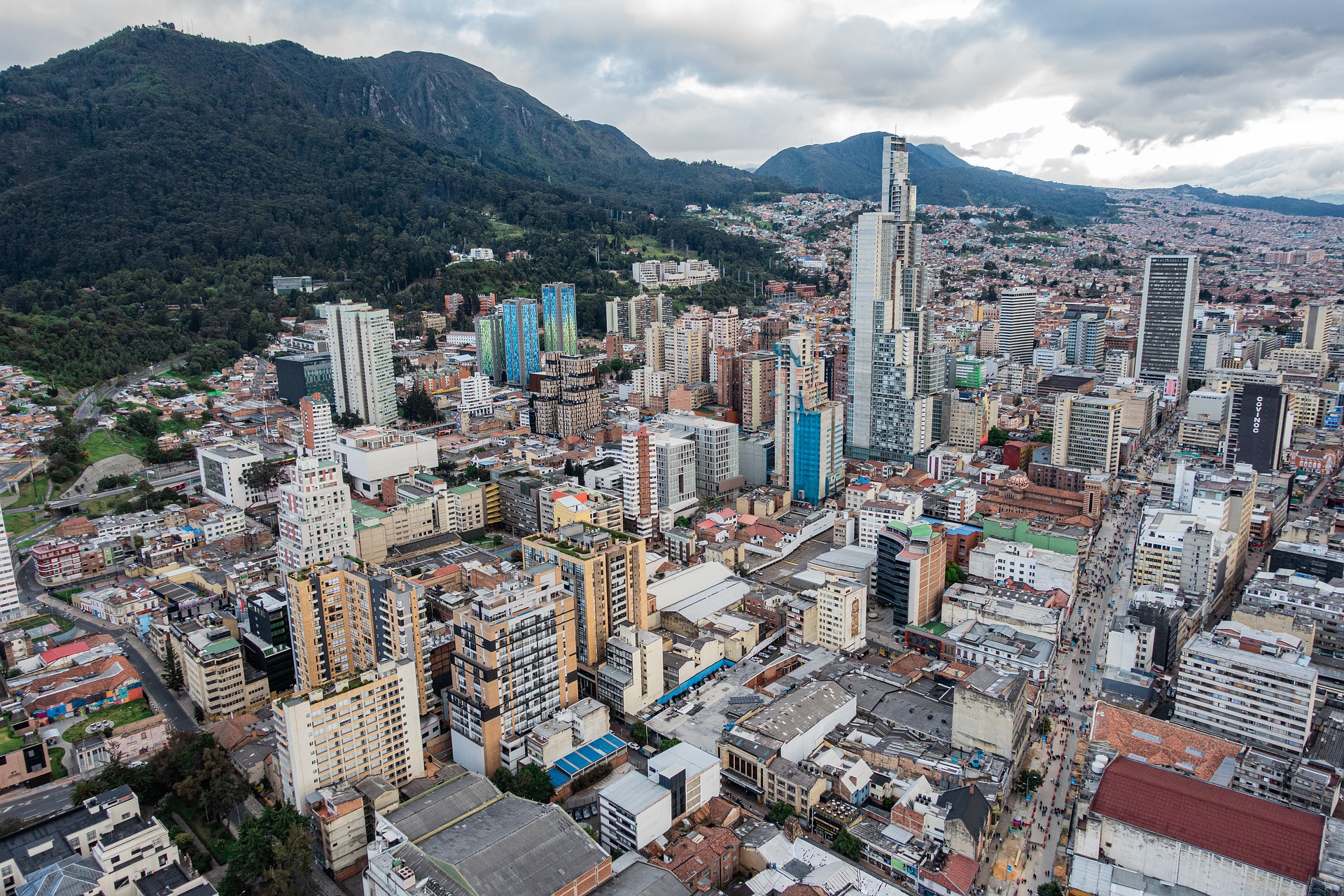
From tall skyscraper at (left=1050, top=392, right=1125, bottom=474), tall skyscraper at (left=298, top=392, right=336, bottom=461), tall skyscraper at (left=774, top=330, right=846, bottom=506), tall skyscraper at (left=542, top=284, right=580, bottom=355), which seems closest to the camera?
tall skyscraper at (left=774, top=330, right=846, bottom=506)

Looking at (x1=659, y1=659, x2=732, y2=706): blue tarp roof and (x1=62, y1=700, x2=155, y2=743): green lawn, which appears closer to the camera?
(x1=62, y1=700, x2=155, y2=743): green lawn

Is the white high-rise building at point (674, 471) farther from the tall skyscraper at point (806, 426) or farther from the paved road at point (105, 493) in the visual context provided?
the paved road at point (105, 493)

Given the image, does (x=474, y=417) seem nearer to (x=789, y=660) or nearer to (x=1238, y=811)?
(x=789, y=660)

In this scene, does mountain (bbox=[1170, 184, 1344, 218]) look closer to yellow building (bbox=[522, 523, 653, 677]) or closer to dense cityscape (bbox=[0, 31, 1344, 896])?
dense cityscape (bbox=[0, 31, 1344, 896])

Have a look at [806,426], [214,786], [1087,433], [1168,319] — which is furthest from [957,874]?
[1168,319]

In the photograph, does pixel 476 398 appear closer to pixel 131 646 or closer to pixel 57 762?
pixel 131 646

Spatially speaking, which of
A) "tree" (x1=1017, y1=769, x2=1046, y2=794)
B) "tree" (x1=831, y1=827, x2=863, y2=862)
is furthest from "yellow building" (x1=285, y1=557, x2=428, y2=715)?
"tree" (x1=1017, y1=769, x2=1046, y2=794)

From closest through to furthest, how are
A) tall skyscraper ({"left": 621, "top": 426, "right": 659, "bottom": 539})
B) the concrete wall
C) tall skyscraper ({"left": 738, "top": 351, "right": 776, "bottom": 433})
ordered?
the concrete wall → tall skyscraper ({"left": 621, "top": 426, "right": 659, "bottom": 539}) → tall skyscraper ({"left": 738, "top": 351, "right": 776, "bottom": 433})
